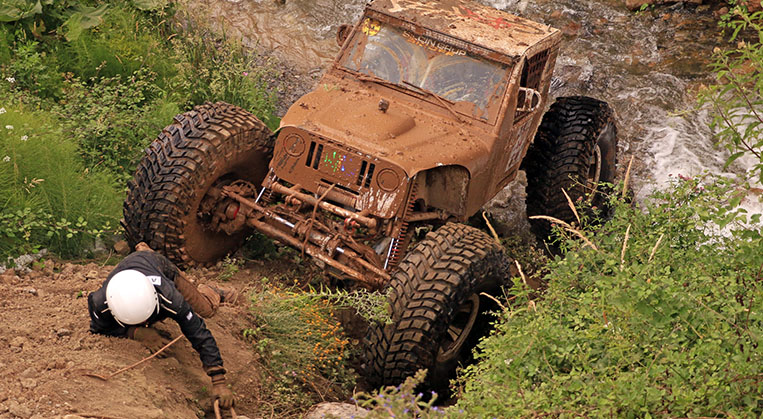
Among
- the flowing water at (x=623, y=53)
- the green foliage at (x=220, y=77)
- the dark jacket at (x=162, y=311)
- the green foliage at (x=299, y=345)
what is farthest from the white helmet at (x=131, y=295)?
the flowing water at (x=623, y=53)

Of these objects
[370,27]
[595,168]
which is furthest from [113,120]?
[595,168]

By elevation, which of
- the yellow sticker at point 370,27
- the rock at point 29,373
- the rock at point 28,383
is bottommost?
the rock at point 29,373

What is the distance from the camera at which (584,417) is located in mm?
4254

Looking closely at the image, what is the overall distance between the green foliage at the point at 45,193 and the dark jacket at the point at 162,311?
4.99ft

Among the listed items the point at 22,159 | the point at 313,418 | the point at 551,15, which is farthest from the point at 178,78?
the point at 551,15

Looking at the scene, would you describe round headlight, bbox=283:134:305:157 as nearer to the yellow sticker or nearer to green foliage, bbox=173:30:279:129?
the yellow sticker

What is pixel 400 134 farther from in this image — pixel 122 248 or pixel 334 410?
pixel 122 248

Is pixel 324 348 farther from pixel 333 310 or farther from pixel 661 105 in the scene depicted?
pixel 661 105

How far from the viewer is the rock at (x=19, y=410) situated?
438 cm

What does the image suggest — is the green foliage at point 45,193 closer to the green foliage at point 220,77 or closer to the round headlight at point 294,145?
the round headlight at point 294,145

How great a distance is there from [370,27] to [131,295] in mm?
3516

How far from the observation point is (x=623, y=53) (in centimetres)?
1245

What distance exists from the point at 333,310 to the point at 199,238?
125 cm

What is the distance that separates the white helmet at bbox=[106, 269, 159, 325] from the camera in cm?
486
